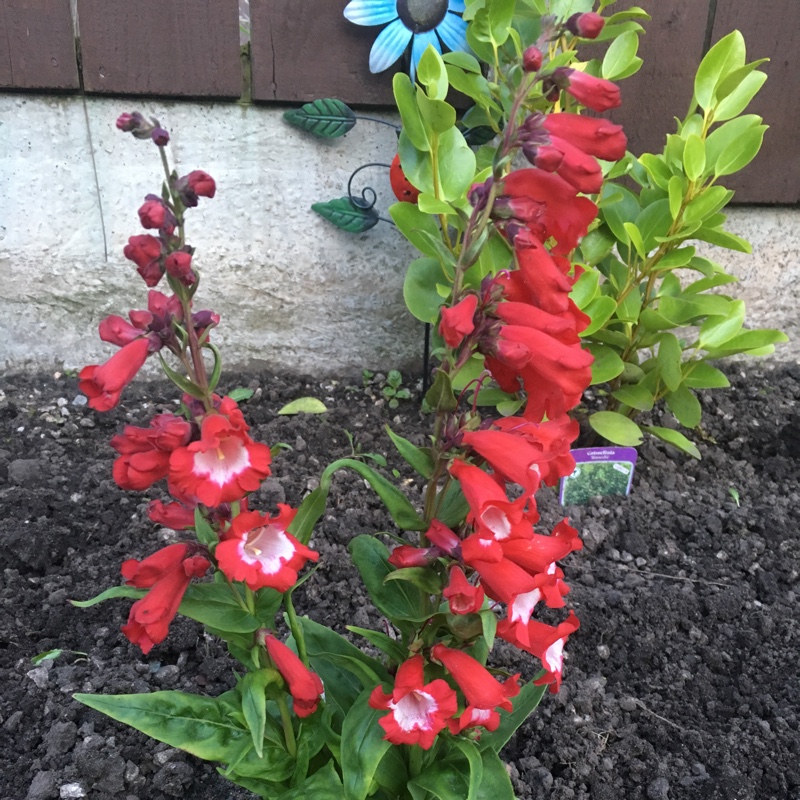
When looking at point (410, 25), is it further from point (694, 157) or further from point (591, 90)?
point (591, 90)

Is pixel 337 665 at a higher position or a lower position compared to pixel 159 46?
lower

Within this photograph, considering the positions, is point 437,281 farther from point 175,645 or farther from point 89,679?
point 89,679

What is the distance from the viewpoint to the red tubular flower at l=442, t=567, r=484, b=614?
1018 mm

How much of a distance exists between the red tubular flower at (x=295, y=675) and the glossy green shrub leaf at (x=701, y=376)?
5.25 ft

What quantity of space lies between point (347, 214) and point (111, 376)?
1.71 metres

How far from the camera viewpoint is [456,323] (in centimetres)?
93

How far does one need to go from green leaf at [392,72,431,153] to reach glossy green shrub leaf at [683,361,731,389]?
3.38 ft

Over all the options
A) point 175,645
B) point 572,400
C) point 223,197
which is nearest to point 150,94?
point 223,197

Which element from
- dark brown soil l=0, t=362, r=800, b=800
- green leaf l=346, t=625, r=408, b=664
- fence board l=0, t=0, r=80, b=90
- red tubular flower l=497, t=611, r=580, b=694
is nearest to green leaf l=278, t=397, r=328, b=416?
dark brown soil l=0, t=362, r=800, b=800

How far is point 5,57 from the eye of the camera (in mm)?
2311

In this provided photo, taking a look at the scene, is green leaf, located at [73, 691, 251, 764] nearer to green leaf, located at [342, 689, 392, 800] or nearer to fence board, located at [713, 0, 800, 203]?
green leaf, located at [342, 689, 392, 800]

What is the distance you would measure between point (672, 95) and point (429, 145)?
1080 mm

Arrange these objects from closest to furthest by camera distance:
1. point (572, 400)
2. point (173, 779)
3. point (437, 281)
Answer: point (572, 400) → point (173, 779) → point (437, 281)

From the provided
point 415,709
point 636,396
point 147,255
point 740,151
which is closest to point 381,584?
point 415,709
